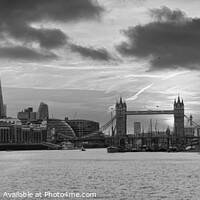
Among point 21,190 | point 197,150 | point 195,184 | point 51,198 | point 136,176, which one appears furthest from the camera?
point 197,150

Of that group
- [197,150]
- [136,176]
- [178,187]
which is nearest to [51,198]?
[178,187]

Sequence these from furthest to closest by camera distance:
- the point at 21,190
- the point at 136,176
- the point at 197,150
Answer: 1. the point at 197,150
2. the point at 136,176
3. the point at 21,190

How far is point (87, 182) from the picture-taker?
2584 inches

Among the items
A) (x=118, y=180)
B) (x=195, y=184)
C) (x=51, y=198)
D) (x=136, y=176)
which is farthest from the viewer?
(x=136, y=176)

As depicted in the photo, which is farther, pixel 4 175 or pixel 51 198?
pixel 4 175

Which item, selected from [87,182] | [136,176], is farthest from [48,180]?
[136,176]

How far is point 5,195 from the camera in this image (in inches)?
2114

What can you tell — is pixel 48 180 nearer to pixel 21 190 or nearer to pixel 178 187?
pixel 21 190

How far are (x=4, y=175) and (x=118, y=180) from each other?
1555 cm

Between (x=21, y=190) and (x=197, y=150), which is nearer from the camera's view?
(x=21, y=190)

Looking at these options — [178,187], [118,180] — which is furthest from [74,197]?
[118,180]

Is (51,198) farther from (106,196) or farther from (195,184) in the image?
(195,184)

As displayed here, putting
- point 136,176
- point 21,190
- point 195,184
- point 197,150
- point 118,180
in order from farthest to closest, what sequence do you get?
point 197,150, point 136,176, point 118,180, point 195,184, point 21,190

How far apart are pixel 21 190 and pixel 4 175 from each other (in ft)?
62.8
